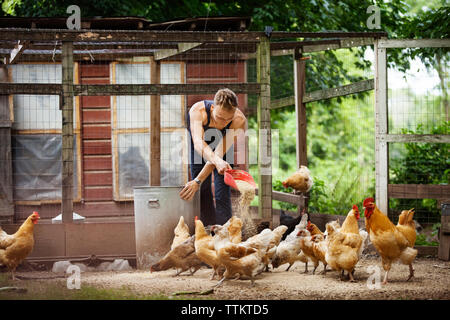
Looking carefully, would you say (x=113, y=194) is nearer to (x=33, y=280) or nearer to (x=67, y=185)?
(x=67, y=185)

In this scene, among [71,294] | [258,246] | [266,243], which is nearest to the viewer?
[71,294]

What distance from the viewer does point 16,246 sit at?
5719 millimetres

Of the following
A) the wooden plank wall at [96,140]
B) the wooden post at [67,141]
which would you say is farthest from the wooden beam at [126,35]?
the wooden plank wall at [96,140]

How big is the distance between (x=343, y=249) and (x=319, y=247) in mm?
470

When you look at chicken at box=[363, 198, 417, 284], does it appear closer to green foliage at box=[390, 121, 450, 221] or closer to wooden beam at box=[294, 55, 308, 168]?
wooden beam at box=[294, 55, 308, 168]

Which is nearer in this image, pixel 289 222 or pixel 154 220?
pixel 154 220

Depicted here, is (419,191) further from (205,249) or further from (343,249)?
(205,249)

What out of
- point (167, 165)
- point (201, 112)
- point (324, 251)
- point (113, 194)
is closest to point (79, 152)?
point (113, 194)

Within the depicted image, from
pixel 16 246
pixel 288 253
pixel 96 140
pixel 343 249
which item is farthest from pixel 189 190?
pixel 96 140

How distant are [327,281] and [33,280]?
3062 millimetres

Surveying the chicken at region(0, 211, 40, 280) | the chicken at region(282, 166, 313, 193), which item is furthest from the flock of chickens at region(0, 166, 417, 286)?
the chicken at region(282, 166, 313, 193)

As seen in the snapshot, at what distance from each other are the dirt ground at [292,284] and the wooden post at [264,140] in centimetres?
84

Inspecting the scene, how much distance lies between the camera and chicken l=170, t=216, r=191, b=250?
5844mm

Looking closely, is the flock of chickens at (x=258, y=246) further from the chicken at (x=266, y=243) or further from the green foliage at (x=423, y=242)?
the green foliage at (x=423, y=242)
